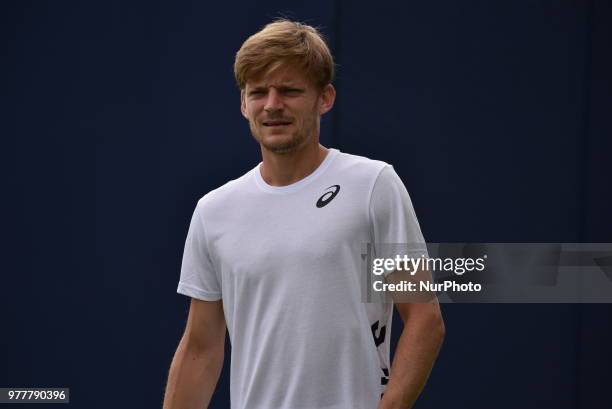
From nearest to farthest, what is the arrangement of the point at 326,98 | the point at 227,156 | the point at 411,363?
the point at 411,363, the point at 326,98, the point at 227,156

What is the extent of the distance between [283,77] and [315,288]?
2.22ft

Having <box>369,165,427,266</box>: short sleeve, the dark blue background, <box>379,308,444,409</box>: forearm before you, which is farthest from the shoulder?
the dark blue background

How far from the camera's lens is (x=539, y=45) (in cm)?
498

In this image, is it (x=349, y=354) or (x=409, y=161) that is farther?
(x=409, y=161)

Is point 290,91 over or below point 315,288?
over

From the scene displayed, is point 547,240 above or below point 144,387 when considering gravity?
above

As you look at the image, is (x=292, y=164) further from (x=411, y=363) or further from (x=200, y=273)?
(x=411, y=363)

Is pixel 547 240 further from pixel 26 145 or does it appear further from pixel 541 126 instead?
pixel 26 145

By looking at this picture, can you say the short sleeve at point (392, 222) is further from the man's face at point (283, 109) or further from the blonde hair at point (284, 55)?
the blonde hair at point (284, 55)

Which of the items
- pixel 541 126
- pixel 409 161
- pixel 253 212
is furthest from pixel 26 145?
pixel 541 126

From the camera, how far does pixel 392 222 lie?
299cm

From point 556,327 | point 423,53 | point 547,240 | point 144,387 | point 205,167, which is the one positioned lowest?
point 144,387

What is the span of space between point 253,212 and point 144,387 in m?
2.18

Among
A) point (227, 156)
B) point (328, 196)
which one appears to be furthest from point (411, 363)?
point (227, 156)
